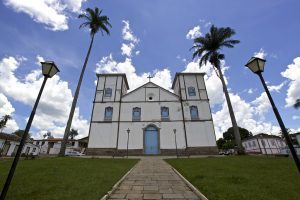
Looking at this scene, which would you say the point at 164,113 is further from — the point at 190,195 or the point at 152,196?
the point at 152,196

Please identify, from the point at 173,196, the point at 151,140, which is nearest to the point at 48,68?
the point at 173,196

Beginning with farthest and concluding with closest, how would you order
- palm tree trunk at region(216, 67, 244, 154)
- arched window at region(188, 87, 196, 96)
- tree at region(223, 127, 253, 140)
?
tree at region(223, 127, 253, 140) → arched window at region(188, 87, 196, 96) → palm tree trunk at region(216, 67, 244, 154)

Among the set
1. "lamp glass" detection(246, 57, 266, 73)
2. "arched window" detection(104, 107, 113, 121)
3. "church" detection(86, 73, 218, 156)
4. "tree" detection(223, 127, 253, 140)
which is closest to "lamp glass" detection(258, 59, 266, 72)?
"lamp glass" detection(246, 57, 266, 73)

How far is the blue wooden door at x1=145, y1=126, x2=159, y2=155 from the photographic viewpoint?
844 inches

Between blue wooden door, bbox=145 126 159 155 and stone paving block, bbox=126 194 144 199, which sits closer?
stone paving block, bbox=126 194 144 199

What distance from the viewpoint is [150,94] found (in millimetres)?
25156

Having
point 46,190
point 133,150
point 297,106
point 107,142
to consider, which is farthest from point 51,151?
point 297,106

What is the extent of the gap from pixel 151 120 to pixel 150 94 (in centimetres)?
444

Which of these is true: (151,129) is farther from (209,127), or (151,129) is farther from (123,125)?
(209,127)

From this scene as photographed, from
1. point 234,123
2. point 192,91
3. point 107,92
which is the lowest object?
point 234,123

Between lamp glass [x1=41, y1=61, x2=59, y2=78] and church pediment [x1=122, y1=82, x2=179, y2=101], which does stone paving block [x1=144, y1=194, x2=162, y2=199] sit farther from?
church pediment [x1=122, y1=82, x2=179, y2=101]

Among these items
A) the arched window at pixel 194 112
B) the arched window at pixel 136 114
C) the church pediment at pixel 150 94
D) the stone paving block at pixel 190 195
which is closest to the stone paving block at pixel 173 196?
the stone paving block at pixel 190 195

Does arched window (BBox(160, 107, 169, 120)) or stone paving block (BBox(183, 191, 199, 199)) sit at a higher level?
arched window (BBox(160, 107, 169, 120))

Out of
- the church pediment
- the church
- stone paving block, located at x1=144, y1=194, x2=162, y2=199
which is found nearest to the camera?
stone paving block, located at x1=144, y1=194, x2=162, y2=199
